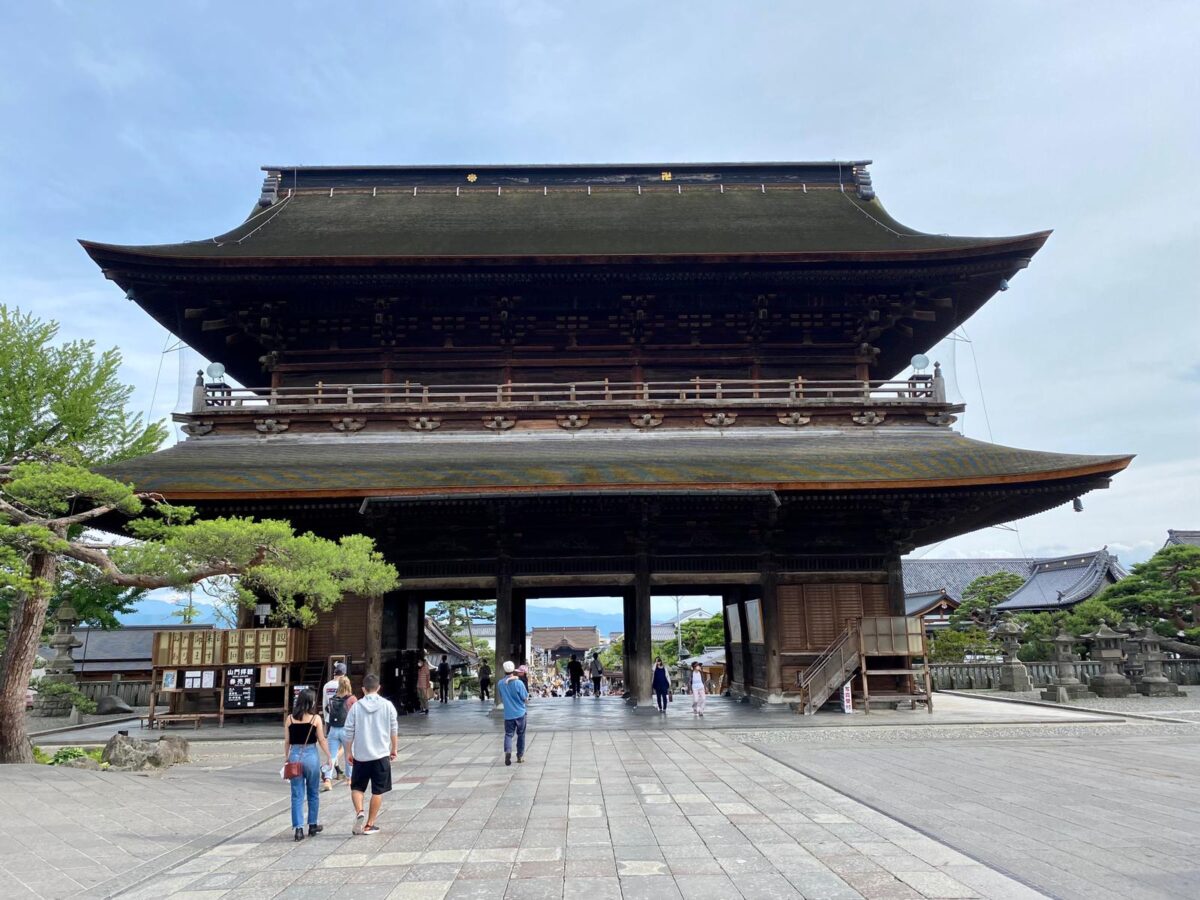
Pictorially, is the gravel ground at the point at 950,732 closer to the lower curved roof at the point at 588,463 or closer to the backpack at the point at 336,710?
the lower curved roof at the point at 588,463

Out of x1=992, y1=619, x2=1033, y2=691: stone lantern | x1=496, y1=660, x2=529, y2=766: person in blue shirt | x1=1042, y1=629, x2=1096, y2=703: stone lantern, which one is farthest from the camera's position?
x1=992, y1=619, x2=1033, y2=691: stone lantern

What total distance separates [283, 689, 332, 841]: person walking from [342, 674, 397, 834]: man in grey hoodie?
350mm

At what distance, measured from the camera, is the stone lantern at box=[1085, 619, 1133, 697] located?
21984 millimetres

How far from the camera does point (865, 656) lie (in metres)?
17.3

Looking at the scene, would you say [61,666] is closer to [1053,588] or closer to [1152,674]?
[1152,674]

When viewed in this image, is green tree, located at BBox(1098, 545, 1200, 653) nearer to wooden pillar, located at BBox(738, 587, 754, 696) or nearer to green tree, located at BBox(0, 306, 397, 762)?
wooden pillar, located at BBox(738, 587, 754, 696)

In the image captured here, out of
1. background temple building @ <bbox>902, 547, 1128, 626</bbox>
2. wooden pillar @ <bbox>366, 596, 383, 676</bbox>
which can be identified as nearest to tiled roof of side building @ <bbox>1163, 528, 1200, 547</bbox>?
background temple building @ <bbox>902, 547, 1128, 626</bbox>

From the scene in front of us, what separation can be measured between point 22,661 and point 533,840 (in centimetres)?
981

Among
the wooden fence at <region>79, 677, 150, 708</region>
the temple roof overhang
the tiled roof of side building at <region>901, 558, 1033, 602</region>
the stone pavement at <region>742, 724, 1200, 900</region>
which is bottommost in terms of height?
the stone pavement at <region>742, 724, 1200, 900</region>

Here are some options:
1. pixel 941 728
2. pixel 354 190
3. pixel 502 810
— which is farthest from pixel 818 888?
pixel 354 190

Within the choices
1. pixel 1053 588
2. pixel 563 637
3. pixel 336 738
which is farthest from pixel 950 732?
pixel 563 637

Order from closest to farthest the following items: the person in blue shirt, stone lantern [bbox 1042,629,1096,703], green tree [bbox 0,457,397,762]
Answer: the person in blue shirt → green tree [bbox 0,457,397,762] → stone lantern [bbox 1042,629,1096,703]

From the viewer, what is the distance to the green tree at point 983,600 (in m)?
42.5

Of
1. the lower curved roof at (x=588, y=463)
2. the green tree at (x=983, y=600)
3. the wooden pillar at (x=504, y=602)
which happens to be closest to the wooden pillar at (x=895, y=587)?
the lower curved roof at (x=588, y=463)
